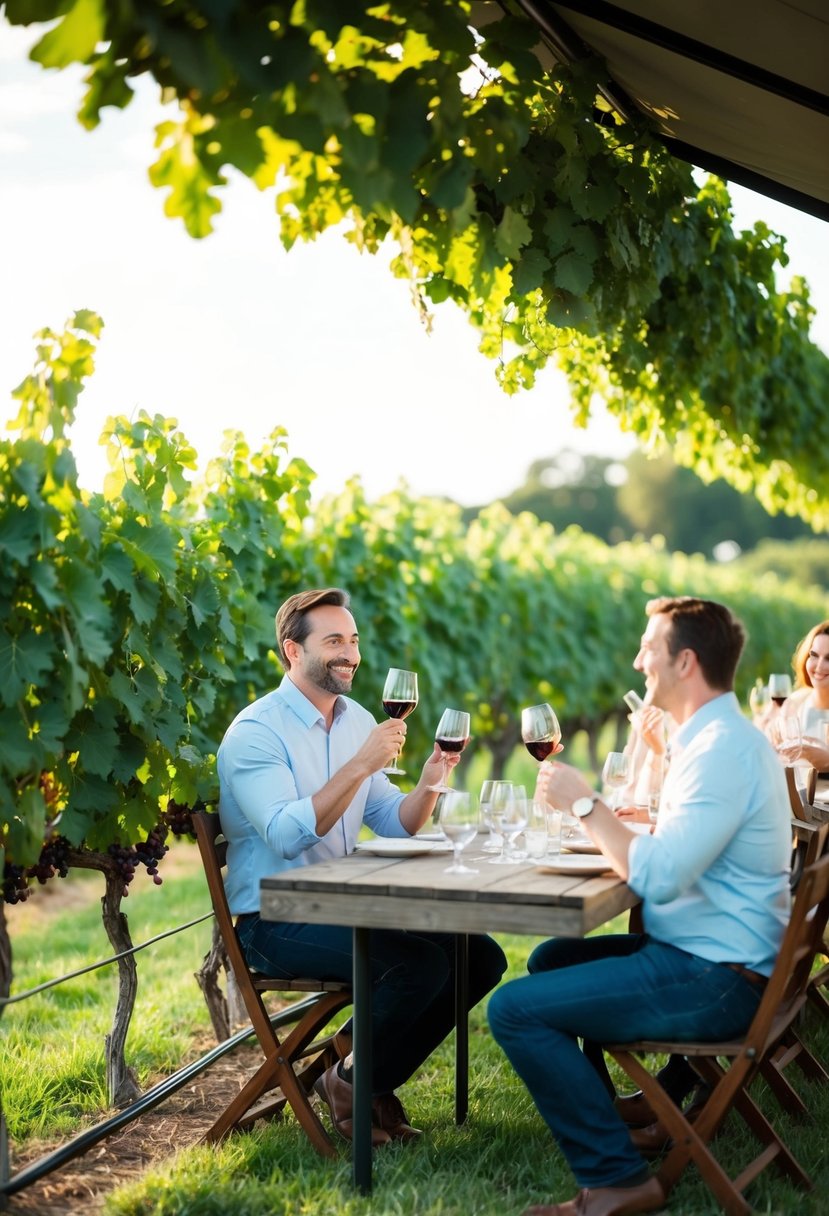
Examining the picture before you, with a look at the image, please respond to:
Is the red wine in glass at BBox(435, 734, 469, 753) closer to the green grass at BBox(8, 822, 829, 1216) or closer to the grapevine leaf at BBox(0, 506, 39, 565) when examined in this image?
the green grass at BBox(8, 822, 829, 1216)

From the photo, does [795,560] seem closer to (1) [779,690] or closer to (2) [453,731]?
(1) [779,690]

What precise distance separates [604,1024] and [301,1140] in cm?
104

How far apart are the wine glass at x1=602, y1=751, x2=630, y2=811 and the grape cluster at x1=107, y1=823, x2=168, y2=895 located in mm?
1380

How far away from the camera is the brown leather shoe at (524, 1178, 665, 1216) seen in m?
3.01

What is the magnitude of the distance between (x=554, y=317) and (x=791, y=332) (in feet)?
11.6

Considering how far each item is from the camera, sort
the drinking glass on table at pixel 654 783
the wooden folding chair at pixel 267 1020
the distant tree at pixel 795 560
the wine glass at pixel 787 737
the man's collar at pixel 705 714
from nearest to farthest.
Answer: the man's collar at pixel 705 714 < the wooden folding chair at pixel 267 1020 < the drinking glass on table at pixel 654 783 < the wine glass at pixel 787 737 < the distant tree at pixel 795 560

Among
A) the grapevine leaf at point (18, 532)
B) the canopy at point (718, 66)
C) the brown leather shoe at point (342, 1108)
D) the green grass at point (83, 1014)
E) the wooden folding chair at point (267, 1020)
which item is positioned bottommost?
the green grass at point (83, 1014)

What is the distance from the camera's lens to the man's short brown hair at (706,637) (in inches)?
124

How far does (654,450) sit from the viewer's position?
256 inches

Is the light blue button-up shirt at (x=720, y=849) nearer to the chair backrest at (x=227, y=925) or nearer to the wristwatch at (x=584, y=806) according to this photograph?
the wristwatch at (x=584, y=806)

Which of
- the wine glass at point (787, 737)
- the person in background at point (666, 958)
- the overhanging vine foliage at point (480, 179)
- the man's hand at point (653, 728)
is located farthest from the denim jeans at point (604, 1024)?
the wine glass at point (787, 737)

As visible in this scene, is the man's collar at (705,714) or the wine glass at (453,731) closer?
the man's collar at (705,714)

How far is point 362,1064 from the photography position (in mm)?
3221

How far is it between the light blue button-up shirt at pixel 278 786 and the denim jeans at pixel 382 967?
133 millimetres
